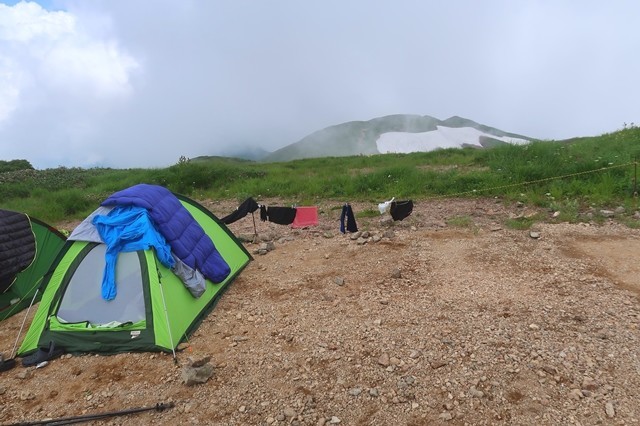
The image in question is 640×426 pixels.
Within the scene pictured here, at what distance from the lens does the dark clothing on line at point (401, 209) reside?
9.73m

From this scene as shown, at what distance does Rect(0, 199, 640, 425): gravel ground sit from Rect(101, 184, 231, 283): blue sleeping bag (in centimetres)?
73

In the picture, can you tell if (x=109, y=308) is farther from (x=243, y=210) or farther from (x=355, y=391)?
(x=243, y=210)

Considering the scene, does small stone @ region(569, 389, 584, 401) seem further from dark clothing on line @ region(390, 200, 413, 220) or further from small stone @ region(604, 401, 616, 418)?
dark clothing on line @ region(390, 200, 413, 220)

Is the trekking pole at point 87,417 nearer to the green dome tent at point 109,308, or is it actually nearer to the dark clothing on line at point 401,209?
the green dome tent at point 109,308

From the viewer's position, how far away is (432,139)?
40688mm

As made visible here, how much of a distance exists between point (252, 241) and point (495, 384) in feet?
23.1

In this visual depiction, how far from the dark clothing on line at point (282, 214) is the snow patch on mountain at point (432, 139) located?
94.3 ft

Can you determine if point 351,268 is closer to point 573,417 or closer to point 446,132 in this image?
point 573,417

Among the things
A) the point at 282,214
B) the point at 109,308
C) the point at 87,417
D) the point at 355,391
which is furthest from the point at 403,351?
the point at 282,214

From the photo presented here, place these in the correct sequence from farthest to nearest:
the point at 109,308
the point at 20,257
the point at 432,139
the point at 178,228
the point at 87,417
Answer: the point at 432,139, the point at 20,257, the point at 178,228, the point at 109,308, the point at 87,417

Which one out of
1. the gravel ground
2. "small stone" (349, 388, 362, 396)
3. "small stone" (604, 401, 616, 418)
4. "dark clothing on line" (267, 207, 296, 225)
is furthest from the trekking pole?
"dark clothing on line" (267, 207, 296, 225)

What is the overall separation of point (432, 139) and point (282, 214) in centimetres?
3417

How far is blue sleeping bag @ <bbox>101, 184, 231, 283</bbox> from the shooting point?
20.7 ft

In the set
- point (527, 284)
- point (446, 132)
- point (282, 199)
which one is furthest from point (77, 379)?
point (446, 132)
